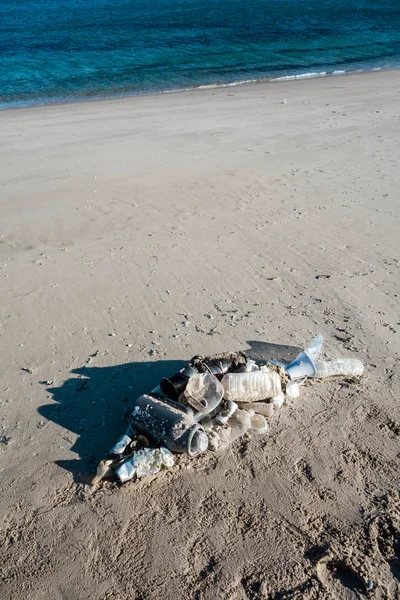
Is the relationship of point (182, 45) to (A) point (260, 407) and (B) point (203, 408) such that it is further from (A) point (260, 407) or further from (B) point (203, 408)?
(B) point (203, 408)

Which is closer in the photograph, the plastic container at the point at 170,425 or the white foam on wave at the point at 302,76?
the plastic container at the point at 170,425

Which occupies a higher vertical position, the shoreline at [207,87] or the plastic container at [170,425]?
the plastic container at [170,425]

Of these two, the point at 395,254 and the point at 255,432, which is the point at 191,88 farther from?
the point at 255,432

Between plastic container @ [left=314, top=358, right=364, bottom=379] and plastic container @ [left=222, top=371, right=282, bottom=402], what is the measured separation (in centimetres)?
47

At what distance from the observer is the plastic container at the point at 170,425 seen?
3.37 m

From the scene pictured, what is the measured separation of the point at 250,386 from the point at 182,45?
23722 millimetres

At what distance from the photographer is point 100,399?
4031mm

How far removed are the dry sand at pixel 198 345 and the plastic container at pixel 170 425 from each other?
0.15 metres

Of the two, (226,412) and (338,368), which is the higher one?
(226,412)

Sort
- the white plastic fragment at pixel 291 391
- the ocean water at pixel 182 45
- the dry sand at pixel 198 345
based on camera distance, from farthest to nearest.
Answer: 1. the ocean water at pixel 182 45
2. the white plastic fragment at pixel 291 391
3. the dry sand at pixel 198 345

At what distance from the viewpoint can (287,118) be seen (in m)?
11.7

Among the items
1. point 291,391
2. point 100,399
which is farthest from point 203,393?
point 100,399

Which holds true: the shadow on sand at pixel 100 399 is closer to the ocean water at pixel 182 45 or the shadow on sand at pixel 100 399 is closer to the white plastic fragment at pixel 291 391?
the white plastic fragment at pixel 291 391

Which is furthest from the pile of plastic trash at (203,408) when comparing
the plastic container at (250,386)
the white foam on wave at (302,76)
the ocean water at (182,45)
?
the white foam on wave at (302,76)
